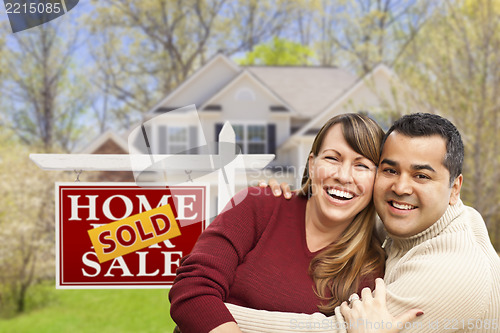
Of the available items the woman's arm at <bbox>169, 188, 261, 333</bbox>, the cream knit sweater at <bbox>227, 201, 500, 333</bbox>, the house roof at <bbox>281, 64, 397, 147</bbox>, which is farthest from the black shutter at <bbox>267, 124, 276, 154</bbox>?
the cream knit sweater at <bbox>227, 201, 500, 333</bbox>

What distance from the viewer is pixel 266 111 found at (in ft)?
51.0

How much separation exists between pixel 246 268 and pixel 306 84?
16.0 meters

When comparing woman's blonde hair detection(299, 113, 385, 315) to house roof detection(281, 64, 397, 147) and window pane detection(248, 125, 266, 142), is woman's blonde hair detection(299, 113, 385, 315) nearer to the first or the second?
house roof detection(281, 64, 397, 147)

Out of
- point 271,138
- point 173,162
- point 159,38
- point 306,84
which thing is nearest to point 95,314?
point 271,138

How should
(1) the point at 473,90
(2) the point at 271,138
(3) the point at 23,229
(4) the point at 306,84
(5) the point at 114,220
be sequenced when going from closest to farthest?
(5) the point at 114,220
(3) the point at 23,229
(1) the point at 473,90
(2) the point at 271,138
(4) the point at 306,84

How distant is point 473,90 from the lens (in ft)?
33.3

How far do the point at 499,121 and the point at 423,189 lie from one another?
9.88 meters

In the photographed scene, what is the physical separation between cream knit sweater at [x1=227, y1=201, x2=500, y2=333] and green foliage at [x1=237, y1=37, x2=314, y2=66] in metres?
19.3

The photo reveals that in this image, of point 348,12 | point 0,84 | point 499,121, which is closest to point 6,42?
point 0,84

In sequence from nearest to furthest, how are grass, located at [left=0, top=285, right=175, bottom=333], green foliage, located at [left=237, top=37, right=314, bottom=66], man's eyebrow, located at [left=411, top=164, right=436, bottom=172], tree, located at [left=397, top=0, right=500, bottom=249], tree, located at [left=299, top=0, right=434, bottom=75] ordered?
man's eyebrow, located at [left=411, top=164, right=436, bottom=172]
grass, located at [left=0, top=285, right=175, bottom=333]
tree, located at [left=397, top=0, right=500, bottom=249]
tree, located at [left=299, top=0, right=434, bottom=75]
green foliage, located at [left=237, top=37, right=314, bottom=66]

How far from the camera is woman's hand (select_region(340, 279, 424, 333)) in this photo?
5.15ft

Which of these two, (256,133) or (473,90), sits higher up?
(473,90)

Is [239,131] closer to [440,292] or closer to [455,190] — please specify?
[455,190]

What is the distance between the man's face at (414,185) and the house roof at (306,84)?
14228 millimetres
